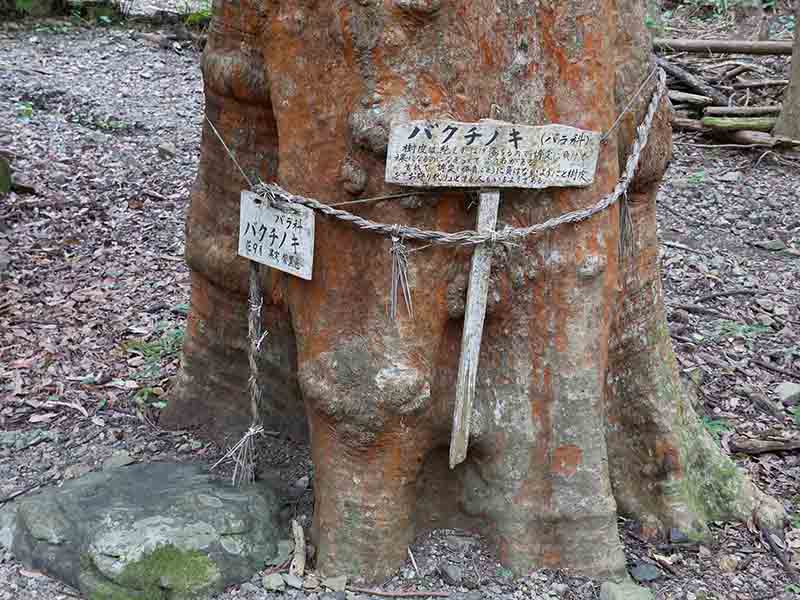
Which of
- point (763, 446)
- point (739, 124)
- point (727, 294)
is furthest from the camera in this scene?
point (739, 124)

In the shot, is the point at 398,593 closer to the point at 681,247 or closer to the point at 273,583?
the point at 273,583

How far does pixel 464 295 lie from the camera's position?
8.96 ft

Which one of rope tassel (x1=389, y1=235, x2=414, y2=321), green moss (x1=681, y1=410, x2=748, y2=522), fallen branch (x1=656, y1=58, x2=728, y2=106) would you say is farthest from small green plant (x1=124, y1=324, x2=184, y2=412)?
fallen branch (x1=656, y1=58, x2=728, y2=106)

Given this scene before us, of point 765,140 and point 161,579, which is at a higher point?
point 765,140

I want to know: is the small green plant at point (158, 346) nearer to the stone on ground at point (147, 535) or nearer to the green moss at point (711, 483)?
the stone on ground at point (147, 535)

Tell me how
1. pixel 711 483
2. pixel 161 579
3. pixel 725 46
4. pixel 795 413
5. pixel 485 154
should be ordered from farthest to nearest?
pixel 725 46, pixel 795 413, pixel 711 483, pixel 161 579, pixel 485 154

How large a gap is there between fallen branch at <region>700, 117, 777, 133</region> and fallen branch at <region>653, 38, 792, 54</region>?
159 cm

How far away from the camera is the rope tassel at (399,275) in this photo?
103 inches

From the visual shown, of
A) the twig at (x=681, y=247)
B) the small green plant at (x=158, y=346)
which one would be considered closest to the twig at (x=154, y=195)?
the small green plant at (x=158, y=346)

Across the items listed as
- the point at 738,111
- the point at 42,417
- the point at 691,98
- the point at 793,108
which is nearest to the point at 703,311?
the point at 42,417

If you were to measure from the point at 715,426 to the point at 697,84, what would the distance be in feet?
18.2

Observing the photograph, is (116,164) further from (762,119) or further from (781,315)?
(762,119)

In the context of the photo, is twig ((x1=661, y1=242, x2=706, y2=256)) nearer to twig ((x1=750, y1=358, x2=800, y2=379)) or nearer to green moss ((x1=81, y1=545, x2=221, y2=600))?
twig ((x1=750, y1=358, x2=800, y2=379))

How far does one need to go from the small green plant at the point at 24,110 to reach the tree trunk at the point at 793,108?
6.32m
